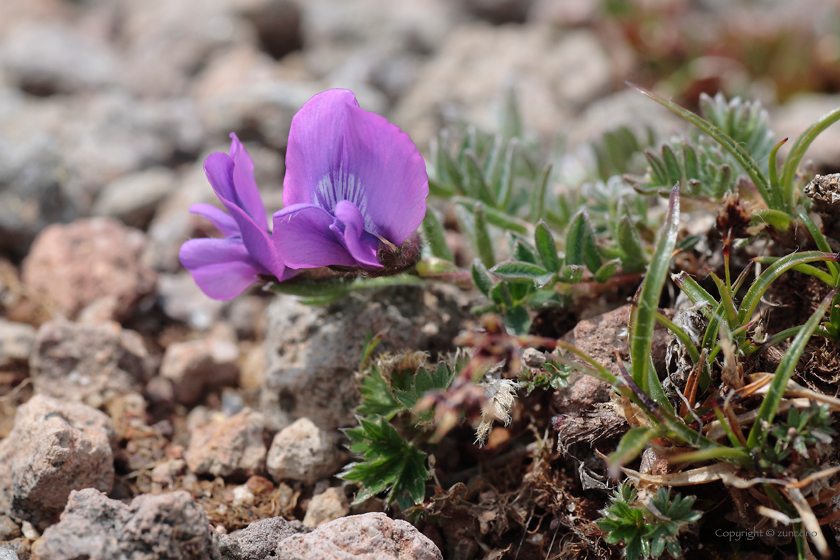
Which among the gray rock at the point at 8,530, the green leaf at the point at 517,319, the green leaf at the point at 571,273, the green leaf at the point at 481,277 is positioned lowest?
the gray rock at the point at 8,530

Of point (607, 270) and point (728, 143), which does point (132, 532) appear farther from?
point (728, 143)

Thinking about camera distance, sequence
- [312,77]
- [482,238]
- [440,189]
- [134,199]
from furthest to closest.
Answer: [312,77] < [134,199] < [440,189] < [482,238]

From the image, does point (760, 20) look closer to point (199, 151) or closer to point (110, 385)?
point (199, 151)

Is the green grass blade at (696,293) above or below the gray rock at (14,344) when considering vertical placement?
above

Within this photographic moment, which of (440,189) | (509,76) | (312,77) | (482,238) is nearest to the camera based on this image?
(482,238)

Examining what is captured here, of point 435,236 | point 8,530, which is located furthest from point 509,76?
point 8,530

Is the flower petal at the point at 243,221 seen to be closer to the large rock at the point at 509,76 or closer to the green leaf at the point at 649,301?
the green leaf at the point at 649,301

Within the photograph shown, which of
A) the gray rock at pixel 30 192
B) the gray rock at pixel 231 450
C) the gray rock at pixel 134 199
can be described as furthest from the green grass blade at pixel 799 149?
the gray rock at pixel 30 192
